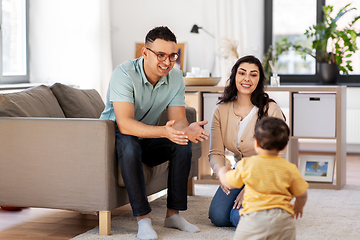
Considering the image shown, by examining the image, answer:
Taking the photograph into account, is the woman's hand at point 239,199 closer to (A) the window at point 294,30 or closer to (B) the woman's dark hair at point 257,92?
(B) the woman's dark hair at point 257,92

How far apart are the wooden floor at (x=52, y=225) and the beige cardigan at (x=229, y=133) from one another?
0.77 metres

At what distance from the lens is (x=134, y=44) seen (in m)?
5.37

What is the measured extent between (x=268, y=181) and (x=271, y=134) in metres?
0.15

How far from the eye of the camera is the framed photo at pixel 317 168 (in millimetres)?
3344

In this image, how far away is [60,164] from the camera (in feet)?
6.92

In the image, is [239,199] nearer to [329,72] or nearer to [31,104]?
[31,104]


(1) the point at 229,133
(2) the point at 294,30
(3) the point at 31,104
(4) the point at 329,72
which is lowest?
(1) the point at 229,133

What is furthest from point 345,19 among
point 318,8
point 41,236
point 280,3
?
point 41,236

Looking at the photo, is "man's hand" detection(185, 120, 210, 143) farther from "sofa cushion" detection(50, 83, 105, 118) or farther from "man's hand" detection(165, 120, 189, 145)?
"sofa cushion" detection(50, 83, 105, 118)

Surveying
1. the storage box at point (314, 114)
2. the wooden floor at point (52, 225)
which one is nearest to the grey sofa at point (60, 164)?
the wooden floor at point (52, 225)

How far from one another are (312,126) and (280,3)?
2.54 meters

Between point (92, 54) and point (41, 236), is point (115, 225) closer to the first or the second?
point (41, 236)

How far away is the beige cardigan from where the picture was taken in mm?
2211

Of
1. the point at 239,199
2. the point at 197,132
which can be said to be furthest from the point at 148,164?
the point at 239,199
